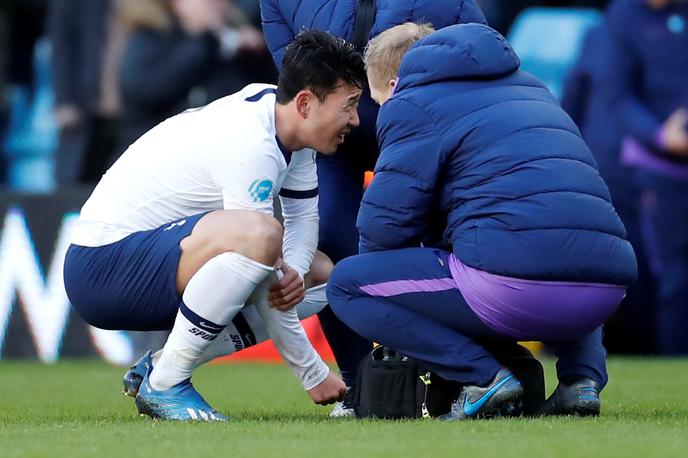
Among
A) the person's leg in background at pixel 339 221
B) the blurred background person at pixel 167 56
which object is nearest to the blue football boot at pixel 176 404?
the person's leg in background at pixel 339 221

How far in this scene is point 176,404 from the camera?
5746 millimetres

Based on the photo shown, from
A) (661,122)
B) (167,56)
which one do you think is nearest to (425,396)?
(661,122)

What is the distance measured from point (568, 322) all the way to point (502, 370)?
28cm

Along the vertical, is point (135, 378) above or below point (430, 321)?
below

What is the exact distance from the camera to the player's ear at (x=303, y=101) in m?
5.78

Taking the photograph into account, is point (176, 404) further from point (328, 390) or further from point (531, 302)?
point (531, 302)

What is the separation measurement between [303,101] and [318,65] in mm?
144

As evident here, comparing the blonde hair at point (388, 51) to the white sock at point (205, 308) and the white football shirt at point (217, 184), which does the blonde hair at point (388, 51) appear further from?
the white sock at point (205, 308)

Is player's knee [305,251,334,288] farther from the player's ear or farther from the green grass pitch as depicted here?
the player's ear

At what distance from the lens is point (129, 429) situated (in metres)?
5.30

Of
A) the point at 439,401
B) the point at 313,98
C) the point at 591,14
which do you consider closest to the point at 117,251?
the point at 313,98

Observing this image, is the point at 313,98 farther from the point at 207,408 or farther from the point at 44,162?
the point at 44,162

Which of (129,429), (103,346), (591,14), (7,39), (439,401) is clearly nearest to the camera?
(129,429)

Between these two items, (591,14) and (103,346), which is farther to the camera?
(591,14)
